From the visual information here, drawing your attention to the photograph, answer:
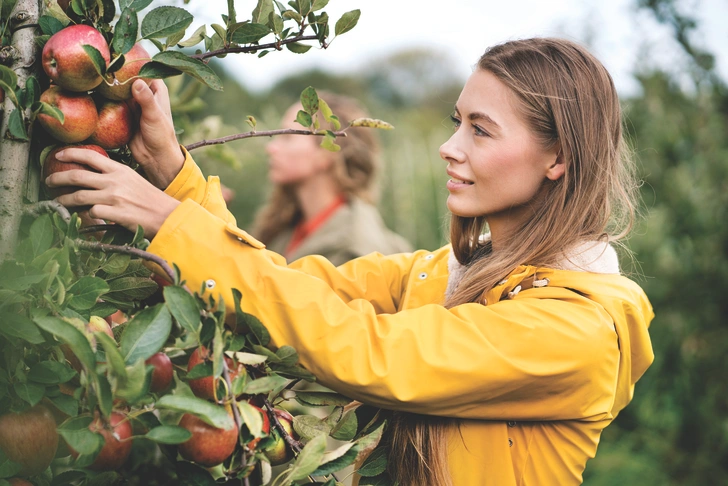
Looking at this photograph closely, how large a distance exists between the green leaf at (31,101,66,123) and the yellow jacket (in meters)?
0.22

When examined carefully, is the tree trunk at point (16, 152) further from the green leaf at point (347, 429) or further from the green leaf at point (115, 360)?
the green leaf at point (347, 429)

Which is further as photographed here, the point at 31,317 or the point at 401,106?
the point at 401,106

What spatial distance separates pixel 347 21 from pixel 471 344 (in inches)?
21.4

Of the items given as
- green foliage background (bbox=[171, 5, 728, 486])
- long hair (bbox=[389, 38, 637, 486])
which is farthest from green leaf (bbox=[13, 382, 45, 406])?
green foliage background (bbox=[171, 5, 728, 486])

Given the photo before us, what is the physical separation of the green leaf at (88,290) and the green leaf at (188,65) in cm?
28

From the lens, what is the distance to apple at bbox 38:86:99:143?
87cm

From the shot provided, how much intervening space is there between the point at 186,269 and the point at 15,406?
0.94 feet

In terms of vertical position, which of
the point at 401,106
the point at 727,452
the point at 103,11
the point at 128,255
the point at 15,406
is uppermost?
the point at 103,11

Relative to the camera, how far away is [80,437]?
0.73 meters

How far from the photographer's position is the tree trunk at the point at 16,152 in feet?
2.81

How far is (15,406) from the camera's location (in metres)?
0.80

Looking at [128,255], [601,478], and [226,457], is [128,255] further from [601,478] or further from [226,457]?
[601,478]

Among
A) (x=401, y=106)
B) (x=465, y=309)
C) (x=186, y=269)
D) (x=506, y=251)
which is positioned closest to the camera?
(x=186, y=269)

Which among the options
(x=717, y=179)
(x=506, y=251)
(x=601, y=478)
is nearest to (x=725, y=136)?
(x=717, y=179)
